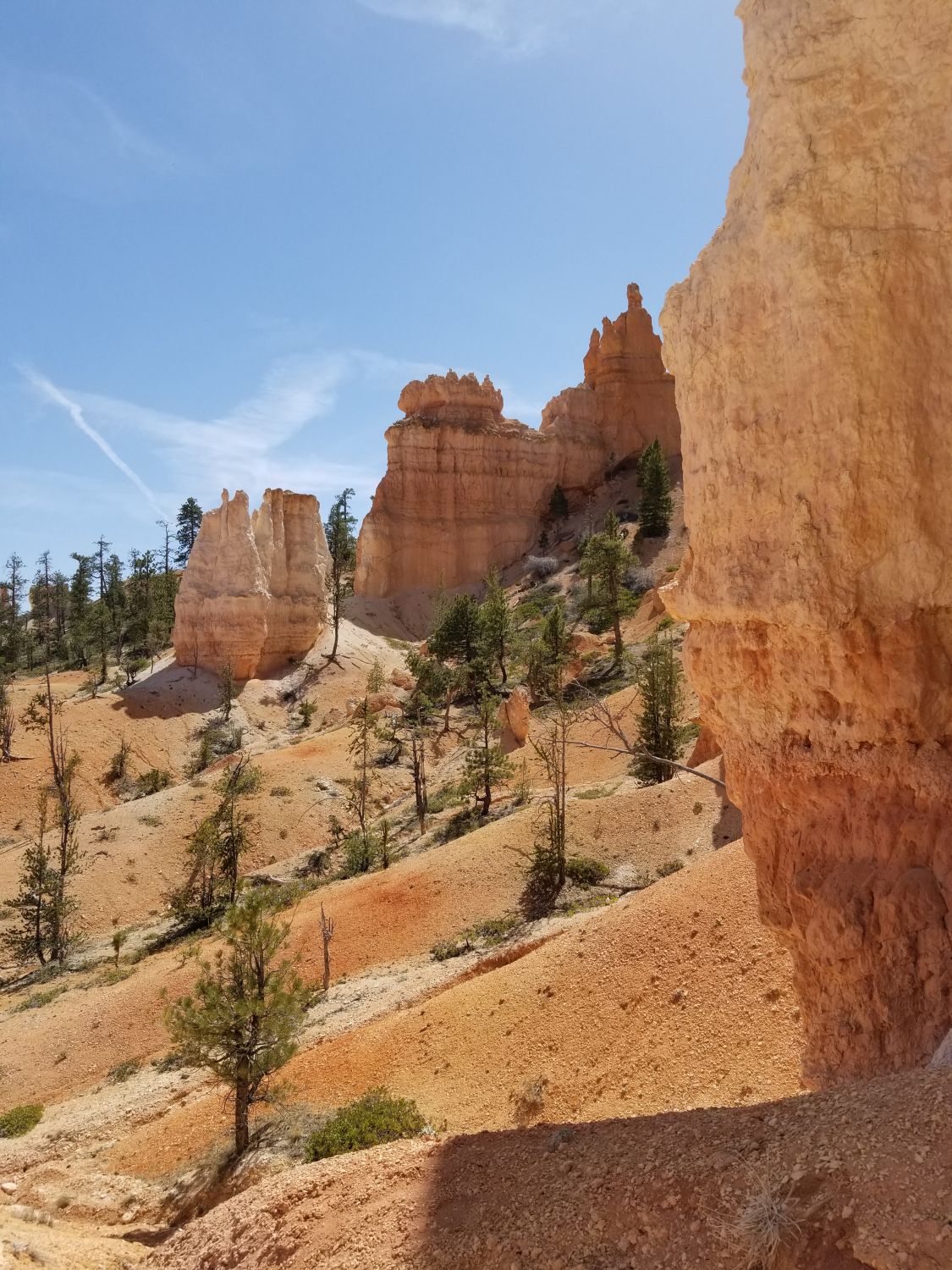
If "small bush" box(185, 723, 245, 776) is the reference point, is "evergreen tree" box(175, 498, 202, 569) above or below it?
above

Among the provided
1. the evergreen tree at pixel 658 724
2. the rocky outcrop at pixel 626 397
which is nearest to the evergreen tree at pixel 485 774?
the evergreen tree at pixel 658 724

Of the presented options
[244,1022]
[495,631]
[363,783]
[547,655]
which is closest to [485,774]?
[363,783]

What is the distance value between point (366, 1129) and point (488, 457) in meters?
56.6

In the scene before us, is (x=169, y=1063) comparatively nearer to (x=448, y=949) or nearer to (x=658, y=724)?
(x=448, y=949)

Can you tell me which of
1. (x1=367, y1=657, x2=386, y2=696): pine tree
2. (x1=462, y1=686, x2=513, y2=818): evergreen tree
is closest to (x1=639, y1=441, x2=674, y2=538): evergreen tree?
(x1=367, y1=657, x2=386, y2=696): pine tree

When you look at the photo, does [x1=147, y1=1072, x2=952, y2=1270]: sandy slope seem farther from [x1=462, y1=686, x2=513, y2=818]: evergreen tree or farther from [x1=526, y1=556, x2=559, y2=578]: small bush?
[x1=526, y1=556, x2=559, y2=578]: small bush

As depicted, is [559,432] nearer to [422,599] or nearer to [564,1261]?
[422,599]

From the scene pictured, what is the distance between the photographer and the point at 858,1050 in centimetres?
567

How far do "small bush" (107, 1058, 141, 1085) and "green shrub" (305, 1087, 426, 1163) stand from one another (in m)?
7.41

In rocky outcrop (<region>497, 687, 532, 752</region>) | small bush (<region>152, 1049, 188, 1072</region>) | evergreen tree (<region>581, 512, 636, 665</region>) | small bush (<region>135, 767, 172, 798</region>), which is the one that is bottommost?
small bush (<region>152, 1049, 188, 1072</region>)

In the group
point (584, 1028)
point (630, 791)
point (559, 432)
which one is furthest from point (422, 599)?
point (584, 1028)

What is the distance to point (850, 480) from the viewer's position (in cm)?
536

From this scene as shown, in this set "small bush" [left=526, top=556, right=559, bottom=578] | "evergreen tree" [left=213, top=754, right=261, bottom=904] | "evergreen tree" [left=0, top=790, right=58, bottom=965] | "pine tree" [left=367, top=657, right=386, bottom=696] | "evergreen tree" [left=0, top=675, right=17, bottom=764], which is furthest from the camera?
"small bush" [left=526, top=556, right=559, bottom=578]

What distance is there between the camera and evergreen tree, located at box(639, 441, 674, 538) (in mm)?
54594
